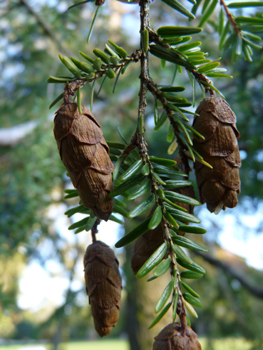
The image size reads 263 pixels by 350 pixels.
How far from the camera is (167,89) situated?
35cm

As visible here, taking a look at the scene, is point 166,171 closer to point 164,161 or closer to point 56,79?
point 164,161

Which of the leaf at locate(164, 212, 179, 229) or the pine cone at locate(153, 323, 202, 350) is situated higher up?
the leaf at locate(164, 212, 179, 229)

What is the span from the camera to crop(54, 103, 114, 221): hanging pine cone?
0.94 ft

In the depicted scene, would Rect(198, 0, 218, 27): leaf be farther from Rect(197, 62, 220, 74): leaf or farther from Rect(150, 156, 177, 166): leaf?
Rect(150, 156, 177, 166): leaf

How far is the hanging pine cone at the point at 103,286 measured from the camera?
0.34 meters

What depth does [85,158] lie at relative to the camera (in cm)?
29

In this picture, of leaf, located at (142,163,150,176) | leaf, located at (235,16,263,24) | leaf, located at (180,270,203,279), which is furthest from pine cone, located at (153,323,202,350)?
leaf, located at (235,16,263,24)

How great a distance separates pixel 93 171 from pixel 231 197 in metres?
0.16

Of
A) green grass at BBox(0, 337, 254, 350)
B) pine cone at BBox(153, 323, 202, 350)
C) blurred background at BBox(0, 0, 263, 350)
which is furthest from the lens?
green grass at BBox(0, 337, 254, 350)

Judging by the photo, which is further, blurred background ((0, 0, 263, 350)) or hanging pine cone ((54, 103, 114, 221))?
blurred background ((0, 0, 263, 350))

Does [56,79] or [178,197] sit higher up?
[56,79]

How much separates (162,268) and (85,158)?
0.43ft

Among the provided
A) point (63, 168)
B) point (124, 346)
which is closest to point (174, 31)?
point (63, 168)

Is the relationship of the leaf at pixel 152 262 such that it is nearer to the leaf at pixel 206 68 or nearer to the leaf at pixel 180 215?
the leaf at pixel 180 215
